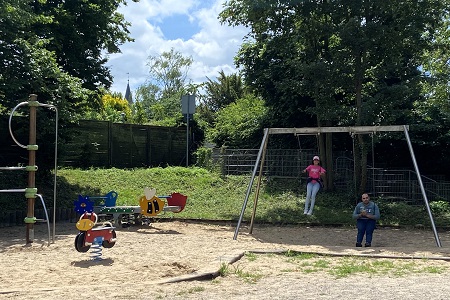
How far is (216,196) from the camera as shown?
19094mm

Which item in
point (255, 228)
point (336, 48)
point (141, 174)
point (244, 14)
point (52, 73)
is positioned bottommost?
point (255, 228)

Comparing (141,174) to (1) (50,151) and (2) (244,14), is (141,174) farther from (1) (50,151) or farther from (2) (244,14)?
(2) (244,14)

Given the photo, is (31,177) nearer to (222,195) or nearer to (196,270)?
(196,270)

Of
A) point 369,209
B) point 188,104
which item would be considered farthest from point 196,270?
point 188,104

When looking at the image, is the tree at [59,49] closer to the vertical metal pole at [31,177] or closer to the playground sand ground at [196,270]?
the vertical metal pole at [31,177]

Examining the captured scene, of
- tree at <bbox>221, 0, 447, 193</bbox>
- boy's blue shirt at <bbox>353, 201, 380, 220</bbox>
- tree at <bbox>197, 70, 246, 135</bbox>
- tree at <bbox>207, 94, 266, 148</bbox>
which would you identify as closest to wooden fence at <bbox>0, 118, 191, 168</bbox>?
tree at <bbox>207, 94, 266, 148</bbox>

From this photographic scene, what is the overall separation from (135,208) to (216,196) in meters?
5.28

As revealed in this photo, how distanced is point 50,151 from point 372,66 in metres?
10.3

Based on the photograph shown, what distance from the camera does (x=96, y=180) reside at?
20000 millimetres

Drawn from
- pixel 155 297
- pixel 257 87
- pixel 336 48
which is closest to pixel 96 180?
pixel 257 87

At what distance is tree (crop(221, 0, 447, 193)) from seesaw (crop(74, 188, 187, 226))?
Answer: 5.70m

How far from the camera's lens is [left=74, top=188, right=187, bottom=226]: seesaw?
1395 centimetres

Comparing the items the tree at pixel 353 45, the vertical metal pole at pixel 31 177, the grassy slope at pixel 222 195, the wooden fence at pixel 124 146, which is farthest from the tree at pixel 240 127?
the vertical metal pole at pixel 31 177

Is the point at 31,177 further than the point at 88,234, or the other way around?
the point at 31,177
